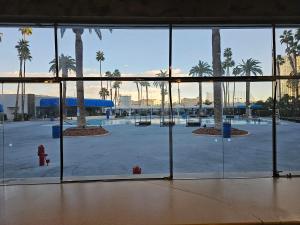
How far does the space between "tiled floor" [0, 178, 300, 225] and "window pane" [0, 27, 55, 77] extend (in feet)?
7.73

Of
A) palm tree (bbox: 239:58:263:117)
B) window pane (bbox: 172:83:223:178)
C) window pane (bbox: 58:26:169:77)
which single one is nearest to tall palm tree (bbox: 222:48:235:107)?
palm tree (bbox: 239:58:263:117)

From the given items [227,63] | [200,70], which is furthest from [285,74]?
[200,70]

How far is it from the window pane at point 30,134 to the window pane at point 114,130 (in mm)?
385

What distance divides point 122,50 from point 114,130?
2.09 m

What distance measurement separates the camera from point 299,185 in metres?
6.24

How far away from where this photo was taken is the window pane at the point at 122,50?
7379 millimetres

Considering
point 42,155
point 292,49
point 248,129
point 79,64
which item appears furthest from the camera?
point 42,155

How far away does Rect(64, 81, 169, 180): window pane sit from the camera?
752 centimetres

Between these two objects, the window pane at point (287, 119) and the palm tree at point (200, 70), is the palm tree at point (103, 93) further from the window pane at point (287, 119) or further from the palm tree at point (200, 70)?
the window pane at point (287, 119)

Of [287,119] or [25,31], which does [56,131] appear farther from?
[287,119]

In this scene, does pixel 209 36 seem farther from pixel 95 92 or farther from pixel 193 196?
pixel 193 196

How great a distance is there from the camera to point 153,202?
5.18 meters
